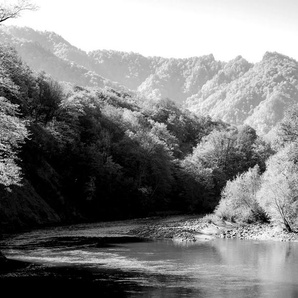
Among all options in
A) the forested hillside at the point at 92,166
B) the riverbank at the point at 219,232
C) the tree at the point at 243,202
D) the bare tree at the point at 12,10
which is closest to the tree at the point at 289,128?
the tree at the point at 243,202

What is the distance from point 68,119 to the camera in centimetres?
8888

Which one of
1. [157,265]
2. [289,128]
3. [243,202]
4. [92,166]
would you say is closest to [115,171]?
[92,166]

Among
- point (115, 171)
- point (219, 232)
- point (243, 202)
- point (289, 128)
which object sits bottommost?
point (219, 232)

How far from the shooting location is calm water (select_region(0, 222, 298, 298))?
2764 cm

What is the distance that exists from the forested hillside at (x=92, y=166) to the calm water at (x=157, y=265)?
49.5 ft

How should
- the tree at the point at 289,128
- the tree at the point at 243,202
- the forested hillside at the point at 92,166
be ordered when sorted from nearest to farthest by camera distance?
the tree at the point at 243,202, the forested hillside at the point at 92,166, the tree at the point at 289,128

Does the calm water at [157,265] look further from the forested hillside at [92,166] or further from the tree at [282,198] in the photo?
the forested hillside at [92,166]

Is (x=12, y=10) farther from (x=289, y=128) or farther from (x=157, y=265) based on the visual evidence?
(x=289, y=128)

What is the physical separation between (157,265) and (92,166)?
50.3 meters

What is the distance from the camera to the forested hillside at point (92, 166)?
71.2m

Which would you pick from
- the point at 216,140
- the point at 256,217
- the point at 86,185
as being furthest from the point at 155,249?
the point at 216,140

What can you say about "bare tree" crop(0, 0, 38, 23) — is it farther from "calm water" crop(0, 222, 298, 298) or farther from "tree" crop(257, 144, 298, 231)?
"tree" crop(257, 144, 298, 231)

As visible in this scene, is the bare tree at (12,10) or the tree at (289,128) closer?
the bare tree at (12,10)

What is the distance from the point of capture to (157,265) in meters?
35.3
